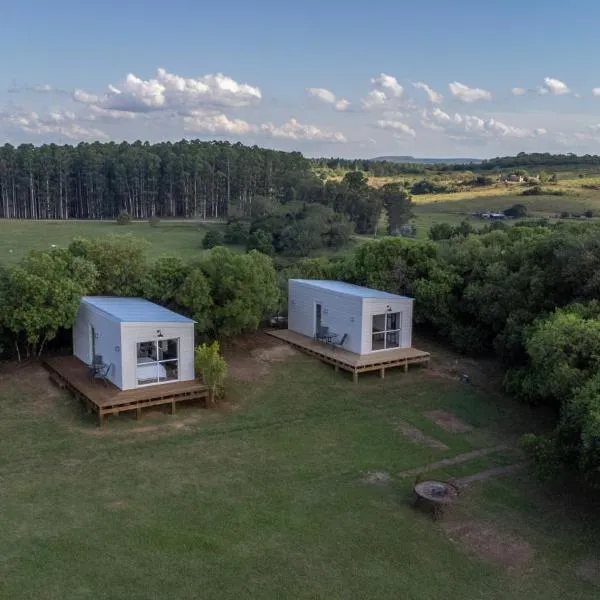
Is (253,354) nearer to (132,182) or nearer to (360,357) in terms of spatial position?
(360,357)

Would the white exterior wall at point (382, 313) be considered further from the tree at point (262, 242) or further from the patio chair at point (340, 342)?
the tree at point (262, 242)

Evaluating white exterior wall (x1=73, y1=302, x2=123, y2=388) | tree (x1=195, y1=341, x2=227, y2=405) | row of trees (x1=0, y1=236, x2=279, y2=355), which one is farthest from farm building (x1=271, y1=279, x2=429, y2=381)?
white exterior wall (x1=73, y1=302, x2=123, y2=388)

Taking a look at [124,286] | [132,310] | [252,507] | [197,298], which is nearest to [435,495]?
[252,507]

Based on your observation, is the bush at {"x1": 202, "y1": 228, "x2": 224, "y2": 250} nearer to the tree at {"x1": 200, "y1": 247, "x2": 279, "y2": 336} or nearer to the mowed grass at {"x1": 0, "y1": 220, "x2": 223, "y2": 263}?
the mowed grass at {"x1": 0, "y1": 220, "x2": 223, "y2": 263}

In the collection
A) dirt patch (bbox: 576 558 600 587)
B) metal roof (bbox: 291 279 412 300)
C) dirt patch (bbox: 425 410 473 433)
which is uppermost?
metal roof (bbox: 291 279 412 300)

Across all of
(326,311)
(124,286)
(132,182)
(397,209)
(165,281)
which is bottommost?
(326,311)

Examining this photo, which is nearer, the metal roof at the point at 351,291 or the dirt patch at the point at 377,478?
the dirt patch at the point at 377,478

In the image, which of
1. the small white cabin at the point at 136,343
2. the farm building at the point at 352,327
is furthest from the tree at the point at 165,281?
the farm building at the point at 352,327
